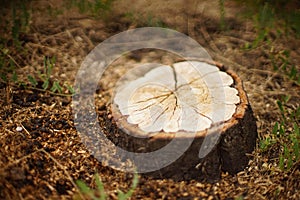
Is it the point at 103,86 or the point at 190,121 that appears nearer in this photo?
the point at 190,121

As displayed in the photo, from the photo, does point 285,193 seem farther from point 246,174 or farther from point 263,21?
point 263,21

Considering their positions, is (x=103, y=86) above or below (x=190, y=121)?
below

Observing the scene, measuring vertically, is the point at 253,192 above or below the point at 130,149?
below

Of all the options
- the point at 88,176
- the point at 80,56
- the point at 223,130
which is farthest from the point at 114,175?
the point at 80,56
